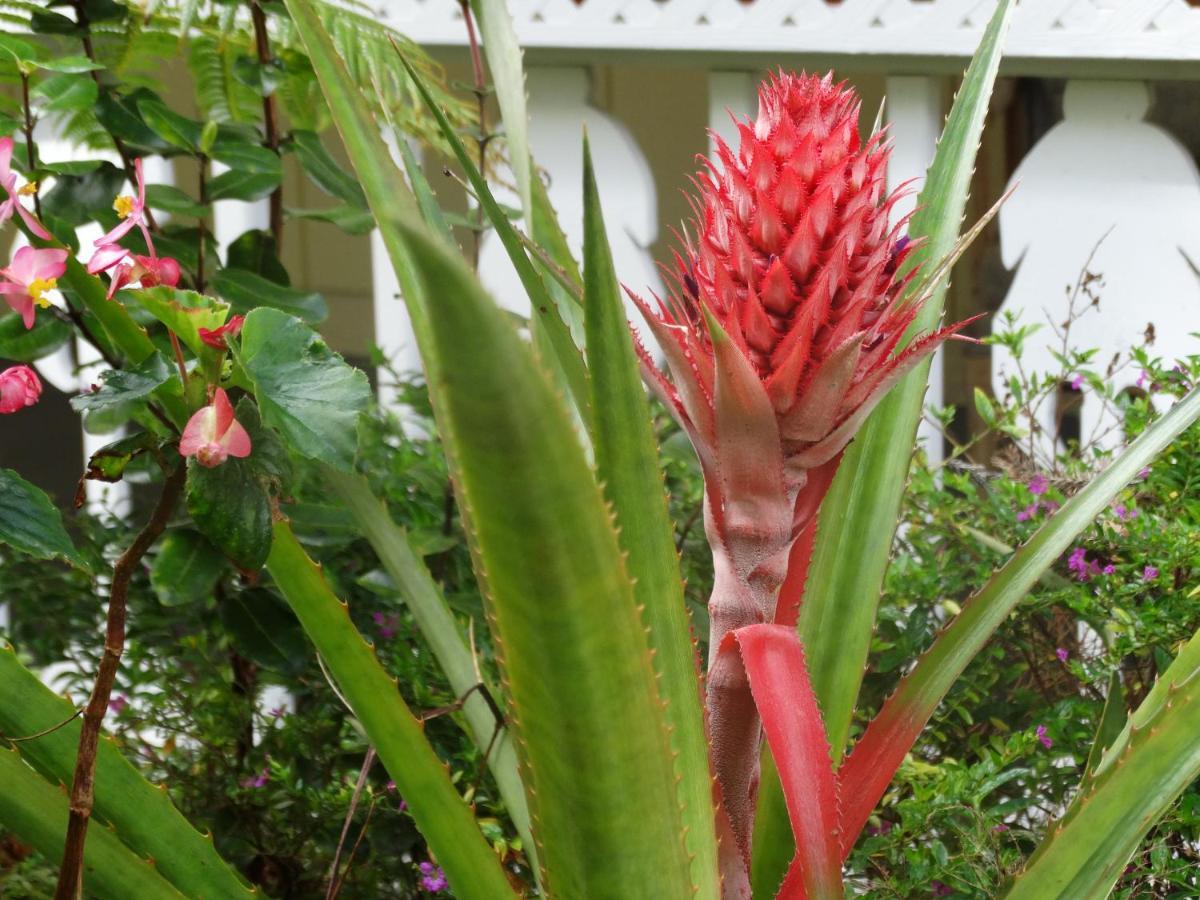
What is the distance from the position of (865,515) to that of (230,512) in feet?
1.26

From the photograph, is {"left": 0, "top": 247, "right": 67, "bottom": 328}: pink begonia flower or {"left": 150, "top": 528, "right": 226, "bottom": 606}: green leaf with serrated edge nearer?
{"left": 0, "top": 247, "right": 67, "bottom": 328}: pink begonia flower

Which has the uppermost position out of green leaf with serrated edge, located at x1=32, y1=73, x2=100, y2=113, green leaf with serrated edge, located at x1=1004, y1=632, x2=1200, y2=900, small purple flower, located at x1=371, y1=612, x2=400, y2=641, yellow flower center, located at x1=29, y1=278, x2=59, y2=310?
green leaf with serrated edge, located at x1=32, y1=73, x2=100, y2=113

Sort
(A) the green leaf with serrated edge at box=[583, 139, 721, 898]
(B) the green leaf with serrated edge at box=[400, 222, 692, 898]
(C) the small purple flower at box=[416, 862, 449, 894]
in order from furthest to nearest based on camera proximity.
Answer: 1. (C) the small purple flower at box=[416, 862, 449, 894]
2. (A) the green leaf with serrated edge at box=[583, 139, 721, 898]
3. (B) the green leaf with serrated edge at box=[400, 222, 692, 898]

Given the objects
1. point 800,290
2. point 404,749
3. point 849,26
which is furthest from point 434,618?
point 849,26

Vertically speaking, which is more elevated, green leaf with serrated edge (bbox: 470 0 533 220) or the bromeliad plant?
green leaf with serrated edge (bbox: 470 0 533 220)

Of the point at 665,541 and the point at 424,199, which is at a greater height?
the point at 424,199

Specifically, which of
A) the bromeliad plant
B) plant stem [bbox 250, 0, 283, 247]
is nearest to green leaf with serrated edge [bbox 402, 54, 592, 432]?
the bromeliad plant

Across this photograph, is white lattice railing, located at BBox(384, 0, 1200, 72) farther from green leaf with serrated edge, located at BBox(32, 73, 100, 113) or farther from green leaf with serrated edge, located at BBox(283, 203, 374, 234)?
green leaf with serrated edge, located at BBox(32, 73, 100, 113)

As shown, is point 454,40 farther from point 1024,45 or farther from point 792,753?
point 792,753

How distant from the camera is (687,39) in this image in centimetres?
146

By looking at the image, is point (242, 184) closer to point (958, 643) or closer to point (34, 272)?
point (34, 272)

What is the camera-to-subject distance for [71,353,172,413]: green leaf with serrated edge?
61cm

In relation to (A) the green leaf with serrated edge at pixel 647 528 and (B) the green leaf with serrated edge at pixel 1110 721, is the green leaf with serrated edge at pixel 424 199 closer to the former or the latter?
(A) the green leaf with serrated edge at pixel 647 528

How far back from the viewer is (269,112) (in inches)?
48.1
